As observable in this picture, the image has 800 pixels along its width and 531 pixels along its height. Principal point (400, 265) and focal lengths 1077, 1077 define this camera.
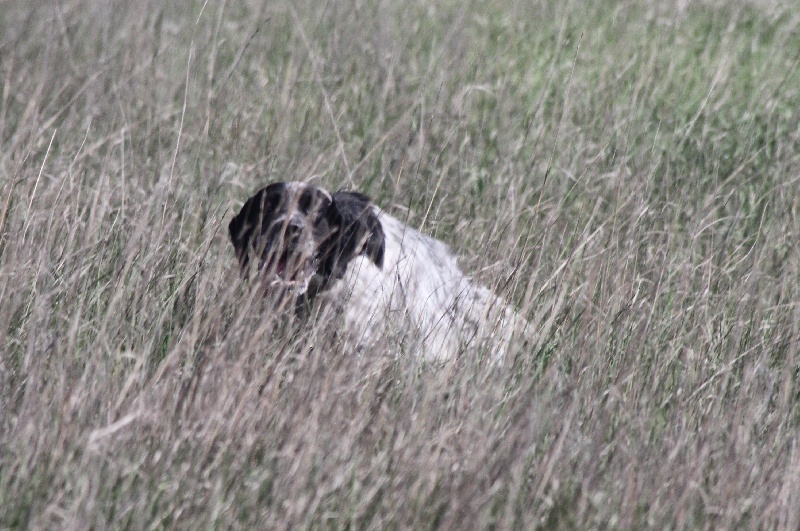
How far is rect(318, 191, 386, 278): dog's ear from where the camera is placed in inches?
124

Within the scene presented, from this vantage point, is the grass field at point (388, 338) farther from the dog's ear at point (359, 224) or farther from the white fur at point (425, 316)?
the dog's ear at point (359, 224)

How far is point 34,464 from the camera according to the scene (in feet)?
6.06

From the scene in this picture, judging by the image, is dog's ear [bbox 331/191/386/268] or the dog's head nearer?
the dog's head

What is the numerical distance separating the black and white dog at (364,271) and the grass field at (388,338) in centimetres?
9

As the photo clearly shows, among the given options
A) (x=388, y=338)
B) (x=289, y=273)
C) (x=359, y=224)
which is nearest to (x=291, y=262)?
(x=289, y=273)

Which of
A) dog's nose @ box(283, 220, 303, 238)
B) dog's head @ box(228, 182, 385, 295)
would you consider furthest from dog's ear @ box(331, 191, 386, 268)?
dog's nose @ box(283, 220, 303, 238)

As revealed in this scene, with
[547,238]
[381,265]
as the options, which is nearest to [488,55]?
[381,265]

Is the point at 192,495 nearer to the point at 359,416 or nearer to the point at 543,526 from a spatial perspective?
the point at 359,416

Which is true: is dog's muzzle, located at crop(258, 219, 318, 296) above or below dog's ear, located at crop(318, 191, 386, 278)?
above

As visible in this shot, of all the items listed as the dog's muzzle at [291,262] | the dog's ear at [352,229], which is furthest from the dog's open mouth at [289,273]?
the dog's ear at [352,229]

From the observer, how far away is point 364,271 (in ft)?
10.6

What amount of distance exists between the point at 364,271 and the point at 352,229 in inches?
5.3

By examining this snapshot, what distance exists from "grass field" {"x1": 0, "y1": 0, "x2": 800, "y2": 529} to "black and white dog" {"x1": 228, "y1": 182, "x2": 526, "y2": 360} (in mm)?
91

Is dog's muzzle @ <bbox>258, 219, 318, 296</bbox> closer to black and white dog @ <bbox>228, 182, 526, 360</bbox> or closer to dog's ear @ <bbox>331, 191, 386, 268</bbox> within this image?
black and white dog @ <bbox>228, 182, 526, 360</bbox>
